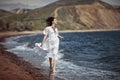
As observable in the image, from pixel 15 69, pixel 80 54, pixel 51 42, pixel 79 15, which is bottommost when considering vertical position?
pixel 15 69

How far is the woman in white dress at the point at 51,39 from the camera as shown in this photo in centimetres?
390

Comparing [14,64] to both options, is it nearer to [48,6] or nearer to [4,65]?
[4,65]

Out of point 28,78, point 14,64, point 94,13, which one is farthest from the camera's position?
point 94,13

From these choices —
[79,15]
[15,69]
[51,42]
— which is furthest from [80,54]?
[15,69]

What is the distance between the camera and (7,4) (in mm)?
4508

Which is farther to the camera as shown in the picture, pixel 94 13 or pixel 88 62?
pixel 94 13

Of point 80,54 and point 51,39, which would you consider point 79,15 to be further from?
point 51,39

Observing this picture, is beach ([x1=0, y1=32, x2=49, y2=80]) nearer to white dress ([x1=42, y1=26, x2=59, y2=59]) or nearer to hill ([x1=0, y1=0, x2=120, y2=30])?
white dress ([x1=42, y1=26, x2=59, y2=59])

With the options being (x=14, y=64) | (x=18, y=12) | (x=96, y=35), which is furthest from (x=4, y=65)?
(x=96, y=35)

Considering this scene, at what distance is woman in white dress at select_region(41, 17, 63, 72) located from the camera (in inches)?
153

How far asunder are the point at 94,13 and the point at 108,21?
0.79 feet

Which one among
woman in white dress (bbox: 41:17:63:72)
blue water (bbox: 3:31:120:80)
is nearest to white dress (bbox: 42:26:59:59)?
woman in white dress (bbox: 41:17:63:72)

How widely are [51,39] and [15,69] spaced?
74 cm

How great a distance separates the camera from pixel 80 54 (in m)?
4.55
